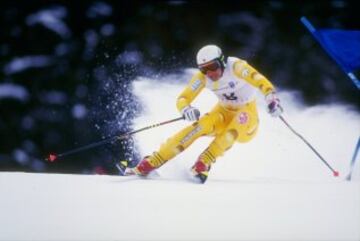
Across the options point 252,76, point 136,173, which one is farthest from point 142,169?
point 252,76

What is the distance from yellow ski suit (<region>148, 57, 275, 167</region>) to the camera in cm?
216

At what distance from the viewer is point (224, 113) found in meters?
2.32

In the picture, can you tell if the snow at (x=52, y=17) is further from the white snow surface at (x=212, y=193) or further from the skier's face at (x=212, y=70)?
the skier's face at (x=212, y=70)

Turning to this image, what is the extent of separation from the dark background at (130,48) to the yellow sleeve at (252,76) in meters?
0.11

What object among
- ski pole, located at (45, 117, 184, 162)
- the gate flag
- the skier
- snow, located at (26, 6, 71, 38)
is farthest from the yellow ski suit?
snow, located at (26, 6, 71, 38)

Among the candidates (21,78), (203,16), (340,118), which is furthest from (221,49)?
(21,78)

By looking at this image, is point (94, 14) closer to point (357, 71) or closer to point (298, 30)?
point (298, 30)

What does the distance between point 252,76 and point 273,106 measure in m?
0.22

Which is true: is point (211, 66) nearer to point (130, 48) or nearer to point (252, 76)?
point (252, 76)

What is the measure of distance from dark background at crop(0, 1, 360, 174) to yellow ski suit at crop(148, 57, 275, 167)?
123 mm

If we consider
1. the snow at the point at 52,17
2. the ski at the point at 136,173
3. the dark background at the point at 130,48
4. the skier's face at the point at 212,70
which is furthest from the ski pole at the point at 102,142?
the snow at the point at 52,17

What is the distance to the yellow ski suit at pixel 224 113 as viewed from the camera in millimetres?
2158

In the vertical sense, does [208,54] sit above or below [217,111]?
above

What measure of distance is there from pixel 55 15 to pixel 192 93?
83 centimetres
